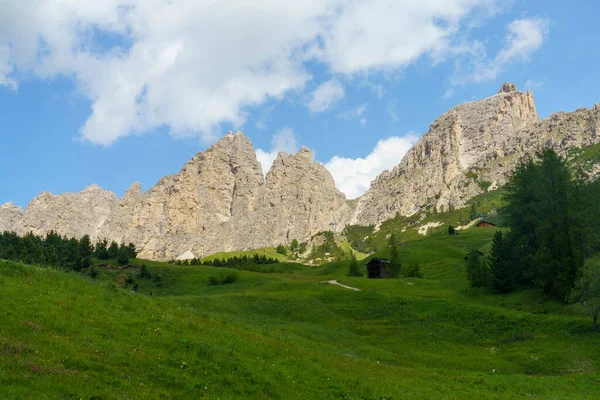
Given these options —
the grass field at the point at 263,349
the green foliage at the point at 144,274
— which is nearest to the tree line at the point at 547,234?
the grass field at the point at 263,349

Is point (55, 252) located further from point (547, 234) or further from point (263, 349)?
point (547, 234)

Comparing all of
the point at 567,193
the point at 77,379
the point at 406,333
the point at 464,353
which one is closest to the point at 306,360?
the point at 77,379

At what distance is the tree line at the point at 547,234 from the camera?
175 feet

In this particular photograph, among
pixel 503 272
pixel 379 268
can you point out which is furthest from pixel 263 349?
pixel 379 268

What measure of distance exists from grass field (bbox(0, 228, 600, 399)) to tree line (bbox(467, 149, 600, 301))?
4612 mm

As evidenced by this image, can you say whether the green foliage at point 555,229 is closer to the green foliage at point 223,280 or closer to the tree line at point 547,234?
the tree line at point 547,234

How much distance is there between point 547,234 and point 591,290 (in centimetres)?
1745

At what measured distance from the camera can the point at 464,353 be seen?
127 feet

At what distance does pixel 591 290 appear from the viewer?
40.5 m

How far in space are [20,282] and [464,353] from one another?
118ft

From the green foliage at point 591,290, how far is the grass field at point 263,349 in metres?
1.94

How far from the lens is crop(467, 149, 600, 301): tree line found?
53.3 meters

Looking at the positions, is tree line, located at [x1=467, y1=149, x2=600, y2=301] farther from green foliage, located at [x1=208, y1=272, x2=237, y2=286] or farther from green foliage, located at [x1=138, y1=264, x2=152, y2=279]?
green foliage, located at [x1=138, y1=264, x2=152, y2=279]

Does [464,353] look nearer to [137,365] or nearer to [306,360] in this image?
[306,360]
